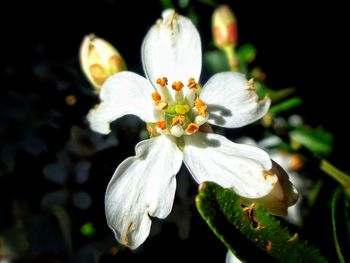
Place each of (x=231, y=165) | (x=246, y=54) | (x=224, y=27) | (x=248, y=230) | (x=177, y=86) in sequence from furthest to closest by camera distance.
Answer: (x=246, y=54) < (x=224, y=27) < (x=177, y=86) < (x=231, y=165) < (x=248, y=230)

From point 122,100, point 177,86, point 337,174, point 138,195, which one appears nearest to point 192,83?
point 177,86

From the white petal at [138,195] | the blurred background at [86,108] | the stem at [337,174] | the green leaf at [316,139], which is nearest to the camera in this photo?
the white petal at [138,195]

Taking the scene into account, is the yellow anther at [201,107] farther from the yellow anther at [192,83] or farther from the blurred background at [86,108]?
the blurred background at [86,108]

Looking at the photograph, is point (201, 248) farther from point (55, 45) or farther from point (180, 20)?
point (55, 45)

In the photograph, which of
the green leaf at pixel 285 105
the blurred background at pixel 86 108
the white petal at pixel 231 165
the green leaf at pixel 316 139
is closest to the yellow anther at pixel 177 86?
the white petal at pixel 231 165

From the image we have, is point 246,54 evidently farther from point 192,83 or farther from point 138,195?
point 138,195

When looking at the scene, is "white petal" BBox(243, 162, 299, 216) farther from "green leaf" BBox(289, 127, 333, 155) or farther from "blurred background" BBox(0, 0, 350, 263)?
"green leaf" BBox(289, 127, 333, 155)

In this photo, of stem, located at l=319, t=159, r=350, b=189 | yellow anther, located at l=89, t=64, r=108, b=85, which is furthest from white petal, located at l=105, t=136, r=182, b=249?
stem, located at l=319, t=159, r=350, b=189

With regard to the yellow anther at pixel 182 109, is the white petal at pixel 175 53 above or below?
above
